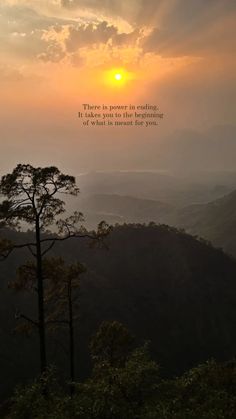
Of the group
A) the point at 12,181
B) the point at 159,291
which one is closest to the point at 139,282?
the point at 159,291

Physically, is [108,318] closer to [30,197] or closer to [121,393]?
[30,197]

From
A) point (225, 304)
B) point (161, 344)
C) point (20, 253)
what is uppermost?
point (20, 253)

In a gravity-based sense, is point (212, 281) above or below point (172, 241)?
below

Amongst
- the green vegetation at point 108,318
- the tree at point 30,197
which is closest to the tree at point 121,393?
the green vegetation at point 108,318

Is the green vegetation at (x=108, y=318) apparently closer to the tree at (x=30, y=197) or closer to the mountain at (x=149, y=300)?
the tree at (x=30, y=197)

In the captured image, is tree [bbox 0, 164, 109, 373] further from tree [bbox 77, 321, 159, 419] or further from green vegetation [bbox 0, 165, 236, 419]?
tree [bbox 77, 321, 159, 419]

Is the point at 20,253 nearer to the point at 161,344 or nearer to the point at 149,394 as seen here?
the point at 161,344

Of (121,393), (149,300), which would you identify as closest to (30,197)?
(121,393)

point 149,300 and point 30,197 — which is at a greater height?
point 30,197
